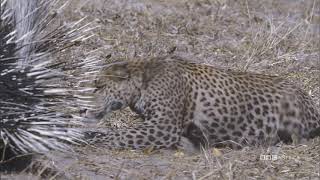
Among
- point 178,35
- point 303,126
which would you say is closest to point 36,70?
point 303,126

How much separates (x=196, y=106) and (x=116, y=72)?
0.67m

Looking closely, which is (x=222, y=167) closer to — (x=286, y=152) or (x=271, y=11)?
(x=286, y=152)

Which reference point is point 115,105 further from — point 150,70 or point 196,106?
point 196,106

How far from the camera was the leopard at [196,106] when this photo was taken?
6.89 metres

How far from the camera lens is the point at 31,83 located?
5.70 metres

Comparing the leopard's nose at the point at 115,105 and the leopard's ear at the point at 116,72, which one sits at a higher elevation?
the leopard's ear at the point at 116,72

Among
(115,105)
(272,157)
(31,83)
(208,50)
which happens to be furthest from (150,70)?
(208,50)

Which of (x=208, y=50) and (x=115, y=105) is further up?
(x=208, y=50)

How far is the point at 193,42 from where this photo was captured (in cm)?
1039

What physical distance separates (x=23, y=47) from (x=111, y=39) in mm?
4446

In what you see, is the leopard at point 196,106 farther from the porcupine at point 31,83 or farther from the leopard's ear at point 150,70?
the porcupine at point 31,83

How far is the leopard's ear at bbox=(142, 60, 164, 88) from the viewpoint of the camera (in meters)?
7.07

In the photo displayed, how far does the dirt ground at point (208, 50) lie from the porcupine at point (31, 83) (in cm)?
22

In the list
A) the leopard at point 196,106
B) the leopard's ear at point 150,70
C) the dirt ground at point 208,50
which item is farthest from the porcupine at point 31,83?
the leopard's ear at point 150,70
